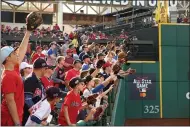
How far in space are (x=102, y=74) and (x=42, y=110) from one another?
4135 mm

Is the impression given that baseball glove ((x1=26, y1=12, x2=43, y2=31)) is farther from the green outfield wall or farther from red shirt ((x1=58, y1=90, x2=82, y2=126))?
the green outfield wall

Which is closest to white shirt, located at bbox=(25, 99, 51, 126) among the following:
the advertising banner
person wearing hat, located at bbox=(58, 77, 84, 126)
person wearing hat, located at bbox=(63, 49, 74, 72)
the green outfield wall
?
person wearing hat, located at bbox=(58, 77, 84, 126)

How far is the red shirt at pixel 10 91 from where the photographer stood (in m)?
4.20

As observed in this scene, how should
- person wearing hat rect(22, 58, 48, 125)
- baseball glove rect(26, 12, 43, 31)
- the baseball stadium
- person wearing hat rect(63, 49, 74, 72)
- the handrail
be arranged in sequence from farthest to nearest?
person wearing hat rect(63, 49, 74, 72)
the handrail
baseball glove rect(26, 12, 43, 31)
person wearing hat rect(22, 58, 48, 125)
the baseball stadium

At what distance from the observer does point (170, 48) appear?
1689 cm

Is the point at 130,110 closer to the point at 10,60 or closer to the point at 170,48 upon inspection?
the point at 170,48

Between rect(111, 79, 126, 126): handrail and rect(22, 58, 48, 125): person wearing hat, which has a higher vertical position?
rect(22, 58, 48, 125): person wearing hat

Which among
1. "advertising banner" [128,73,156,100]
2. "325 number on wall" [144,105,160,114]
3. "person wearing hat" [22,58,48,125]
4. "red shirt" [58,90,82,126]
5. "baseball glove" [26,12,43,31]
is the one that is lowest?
"325 number on wall" [144,105,160,114]

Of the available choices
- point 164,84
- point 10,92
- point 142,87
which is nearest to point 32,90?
point 10,92

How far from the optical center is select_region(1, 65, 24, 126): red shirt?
13.8 ft

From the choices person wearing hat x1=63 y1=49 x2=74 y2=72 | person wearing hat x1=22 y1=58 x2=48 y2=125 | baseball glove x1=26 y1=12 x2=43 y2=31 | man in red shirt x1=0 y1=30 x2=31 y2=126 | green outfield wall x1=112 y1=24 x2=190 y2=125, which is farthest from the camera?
green outfield wall x1=112 y1=24 x2=190 y2=125

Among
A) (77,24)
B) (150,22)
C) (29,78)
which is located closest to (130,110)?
(150,22)

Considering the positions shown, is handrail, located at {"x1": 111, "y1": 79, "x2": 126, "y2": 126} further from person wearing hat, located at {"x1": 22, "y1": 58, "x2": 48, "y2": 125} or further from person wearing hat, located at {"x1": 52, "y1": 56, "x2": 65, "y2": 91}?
person wearing hat, located at {"x1": 22, "y1": 58, "x2": 48, "y2": 125}

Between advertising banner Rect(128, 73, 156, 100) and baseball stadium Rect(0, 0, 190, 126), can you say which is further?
advertising banner Rect(128, 73, 156, 100)
